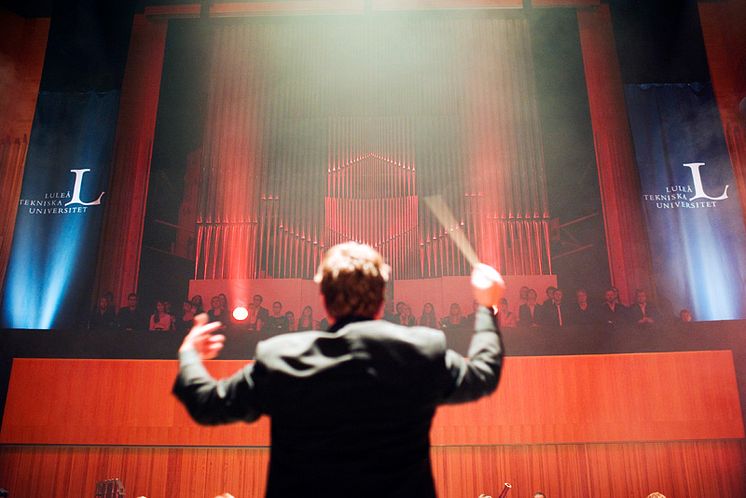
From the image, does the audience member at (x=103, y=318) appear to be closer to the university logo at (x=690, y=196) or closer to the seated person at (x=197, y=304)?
the seated person at (x=197, y=304)

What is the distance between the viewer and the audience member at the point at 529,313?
4.91 metres

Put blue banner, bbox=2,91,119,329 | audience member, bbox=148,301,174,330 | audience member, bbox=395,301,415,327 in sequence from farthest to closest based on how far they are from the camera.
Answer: blue banner, bbox=2,91,119,329
audience member, bbox=148,301,174,330
audience member, bbox=395,301,415,327

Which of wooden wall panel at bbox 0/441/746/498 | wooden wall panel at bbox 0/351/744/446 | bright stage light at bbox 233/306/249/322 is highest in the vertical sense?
bright stage light at bbox 233/306/249/322

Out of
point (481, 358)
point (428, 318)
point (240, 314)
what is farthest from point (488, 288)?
point (240, 314)

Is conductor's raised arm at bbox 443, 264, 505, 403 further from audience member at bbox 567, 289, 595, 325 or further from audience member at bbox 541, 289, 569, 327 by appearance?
audience member at bbox 541, 289, 569, 327

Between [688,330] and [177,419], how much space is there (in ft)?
10.9

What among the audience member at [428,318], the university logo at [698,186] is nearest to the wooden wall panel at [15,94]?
the audience member at [428,318]

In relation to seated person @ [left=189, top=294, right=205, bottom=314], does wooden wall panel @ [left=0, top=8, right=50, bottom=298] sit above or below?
above

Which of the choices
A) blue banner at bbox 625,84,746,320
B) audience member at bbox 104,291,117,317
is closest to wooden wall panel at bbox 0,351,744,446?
audience member at bbox 104,291,117,317

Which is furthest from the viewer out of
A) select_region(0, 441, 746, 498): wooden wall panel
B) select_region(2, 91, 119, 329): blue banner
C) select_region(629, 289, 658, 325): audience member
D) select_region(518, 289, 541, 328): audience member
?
select_region(2, 91, 119, 329): blue banner

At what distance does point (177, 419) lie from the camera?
133 inches

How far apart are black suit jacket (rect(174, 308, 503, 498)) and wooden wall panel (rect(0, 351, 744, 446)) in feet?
8.26

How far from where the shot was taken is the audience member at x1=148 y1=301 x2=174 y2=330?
15.7 ft

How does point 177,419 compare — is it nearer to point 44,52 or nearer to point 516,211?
point 516,211
